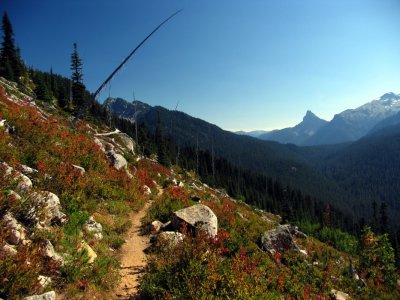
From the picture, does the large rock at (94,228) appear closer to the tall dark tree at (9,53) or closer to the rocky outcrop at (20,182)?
the rocky outcrop at (20,182)

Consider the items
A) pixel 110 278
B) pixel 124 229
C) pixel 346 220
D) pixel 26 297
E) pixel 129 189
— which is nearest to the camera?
pixel 26 297

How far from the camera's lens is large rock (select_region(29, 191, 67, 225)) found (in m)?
7.34

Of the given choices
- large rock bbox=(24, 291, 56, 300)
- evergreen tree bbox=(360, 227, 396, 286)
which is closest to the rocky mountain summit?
large rock bbox=(24, 291, 56, 300)

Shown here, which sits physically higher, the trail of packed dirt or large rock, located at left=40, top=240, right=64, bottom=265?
large rock, located at left=40, top=240, right=64, bottom=265

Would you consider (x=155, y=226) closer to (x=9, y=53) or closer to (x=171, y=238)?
(x=171, y=238)

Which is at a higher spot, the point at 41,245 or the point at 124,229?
the point at 41,245

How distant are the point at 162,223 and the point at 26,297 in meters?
7.14

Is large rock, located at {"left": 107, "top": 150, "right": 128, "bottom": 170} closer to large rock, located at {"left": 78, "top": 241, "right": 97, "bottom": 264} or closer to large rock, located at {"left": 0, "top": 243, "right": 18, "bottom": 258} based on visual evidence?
large rock, located at {"left": 78, "top": 241, "right": 97, "bottom": 264}

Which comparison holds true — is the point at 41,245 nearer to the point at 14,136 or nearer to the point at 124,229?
the point at 124,229

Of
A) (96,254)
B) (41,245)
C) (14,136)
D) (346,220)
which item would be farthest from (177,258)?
(346,220)

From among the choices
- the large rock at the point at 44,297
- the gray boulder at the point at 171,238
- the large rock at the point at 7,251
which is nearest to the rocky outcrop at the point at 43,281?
the large rock at the point at 44,297

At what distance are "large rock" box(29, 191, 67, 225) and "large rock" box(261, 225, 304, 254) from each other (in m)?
8.86

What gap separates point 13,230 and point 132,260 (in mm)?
3609

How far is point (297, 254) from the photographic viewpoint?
41.4 feet
